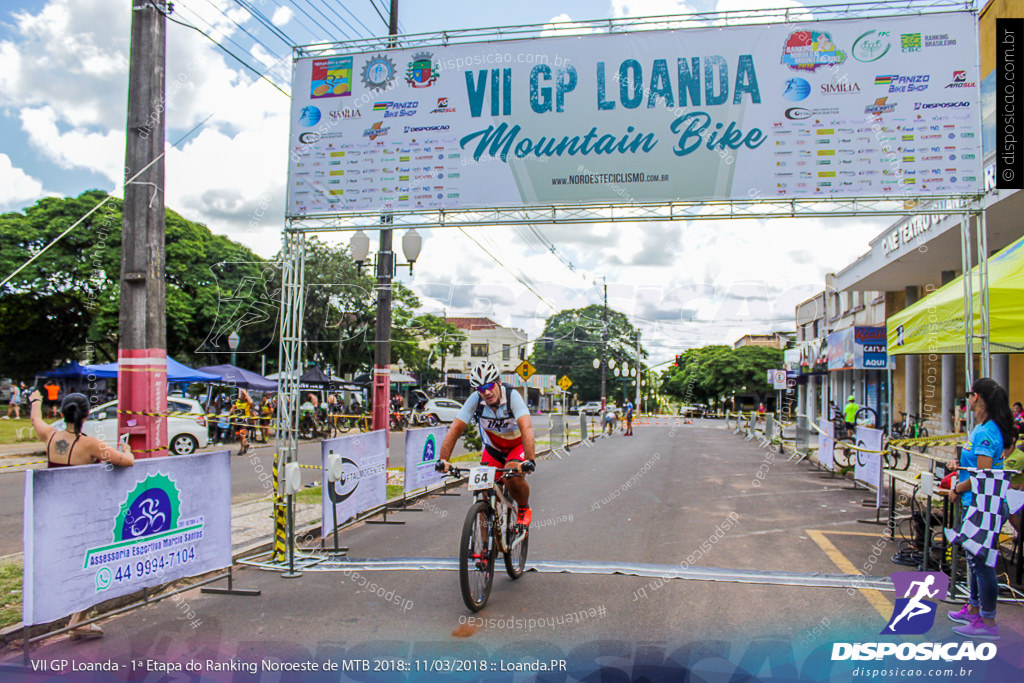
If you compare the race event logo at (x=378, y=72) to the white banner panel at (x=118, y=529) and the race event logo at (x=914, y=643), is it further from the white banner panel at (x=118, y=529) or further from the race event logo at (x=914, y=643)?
the race event logo at (x=914, y=643)

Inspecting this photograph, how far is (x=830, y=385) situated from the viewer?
1575 inches

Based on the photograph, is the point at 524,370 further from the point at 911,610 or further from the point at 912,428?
the point at 911,610

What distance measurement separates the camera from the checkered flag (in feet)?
17.2

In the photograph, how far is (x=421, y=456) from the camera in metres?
11.1

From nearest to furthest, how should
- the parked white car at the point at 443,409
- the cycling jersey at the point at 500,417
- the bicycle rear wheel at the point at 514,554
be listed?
the bicycle rear wheel at the point at 514,554 < the cycling jersey at the point at 500,417 < the parked white car at the point at 443,409

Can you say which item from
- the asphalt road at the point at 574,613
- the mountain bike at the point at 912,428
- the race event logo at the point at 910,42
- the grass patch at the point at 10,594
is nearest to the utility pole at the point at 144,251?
the grass patch at the point at 10,594

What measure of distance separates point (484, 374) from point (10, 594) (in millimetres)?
4246

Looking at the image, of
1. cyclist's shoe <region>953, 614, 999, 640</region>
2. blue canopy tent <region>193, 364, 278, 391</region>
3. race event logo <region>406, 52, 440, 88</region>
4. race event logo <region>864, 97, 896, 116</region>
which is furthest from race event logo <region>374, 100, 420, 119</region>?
blue canopy tent <region>193, 364, 278, 391</region>

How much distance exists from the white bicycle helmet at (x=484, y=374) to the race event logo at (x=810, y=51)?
6016 millimetres

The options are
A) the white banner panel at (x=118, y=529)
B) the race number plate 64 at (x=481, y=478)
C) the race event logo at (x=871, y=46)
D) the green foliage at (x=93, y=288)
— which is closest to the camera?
the white banner panel at (x=118, y=529)

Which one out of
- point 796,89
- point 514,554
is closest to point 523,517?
point 514,554

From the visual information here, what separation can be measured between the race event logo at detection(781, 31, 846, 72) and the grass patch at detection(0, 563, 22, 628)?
9.88 m

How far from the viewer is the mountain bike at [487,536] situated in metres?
5.40

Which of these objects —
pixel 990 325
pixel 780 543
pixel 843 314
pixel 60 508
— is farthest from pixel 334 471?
pixel 843 314
